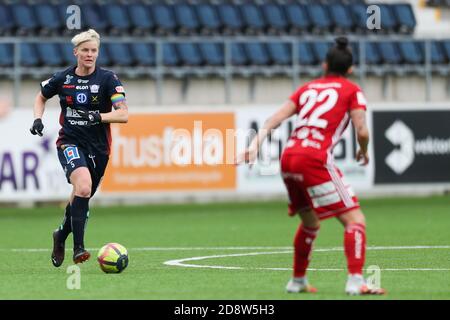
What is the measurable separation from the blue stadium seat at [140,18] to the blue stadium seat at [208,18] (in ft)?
3.81

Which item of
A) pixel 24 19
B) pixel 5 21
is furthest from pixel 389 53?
pixel 5 21

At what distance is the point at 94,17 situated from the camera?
2786 centimetres

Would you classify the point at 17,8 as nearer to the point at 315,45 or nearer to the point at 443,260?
the point at 315,45

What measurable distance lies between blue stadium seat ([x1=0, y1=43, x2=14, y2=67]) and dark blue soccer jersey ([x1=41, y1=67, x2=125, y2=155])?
42.1ft

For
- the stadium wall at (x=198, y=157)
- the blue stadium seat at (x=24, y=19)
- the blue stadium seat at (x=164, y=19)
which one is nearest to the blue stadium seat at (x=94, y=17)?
the blue stadium seat at (x=24, y=19)

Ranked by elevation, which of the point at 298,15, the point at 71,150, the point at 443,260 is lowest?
the point at 443,260

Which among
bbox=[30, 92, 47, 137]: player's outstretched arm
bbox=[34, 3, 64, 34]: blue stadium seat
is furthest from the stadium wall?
bbox=[30, 92, 47, 137]: player's outstretched arm

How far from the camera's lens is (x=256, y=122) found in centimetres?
2511

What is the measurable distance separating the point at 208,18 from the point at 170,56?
1.92m

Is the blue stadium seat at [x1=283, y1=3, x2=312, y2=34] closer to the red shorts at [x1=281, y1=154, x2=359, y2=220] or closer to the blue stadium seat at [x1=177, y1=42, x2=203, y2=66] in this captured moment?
the blue stadium seat at [x1=177, y1=42, x2=203, y2=66]

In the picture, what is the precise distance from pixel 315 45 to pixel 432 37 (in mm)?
3067

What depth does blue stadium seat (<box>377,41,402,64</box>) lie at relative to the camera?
95.9ft

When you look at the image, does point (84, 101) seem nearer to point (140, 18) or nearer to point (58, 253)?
point (58, 253)
